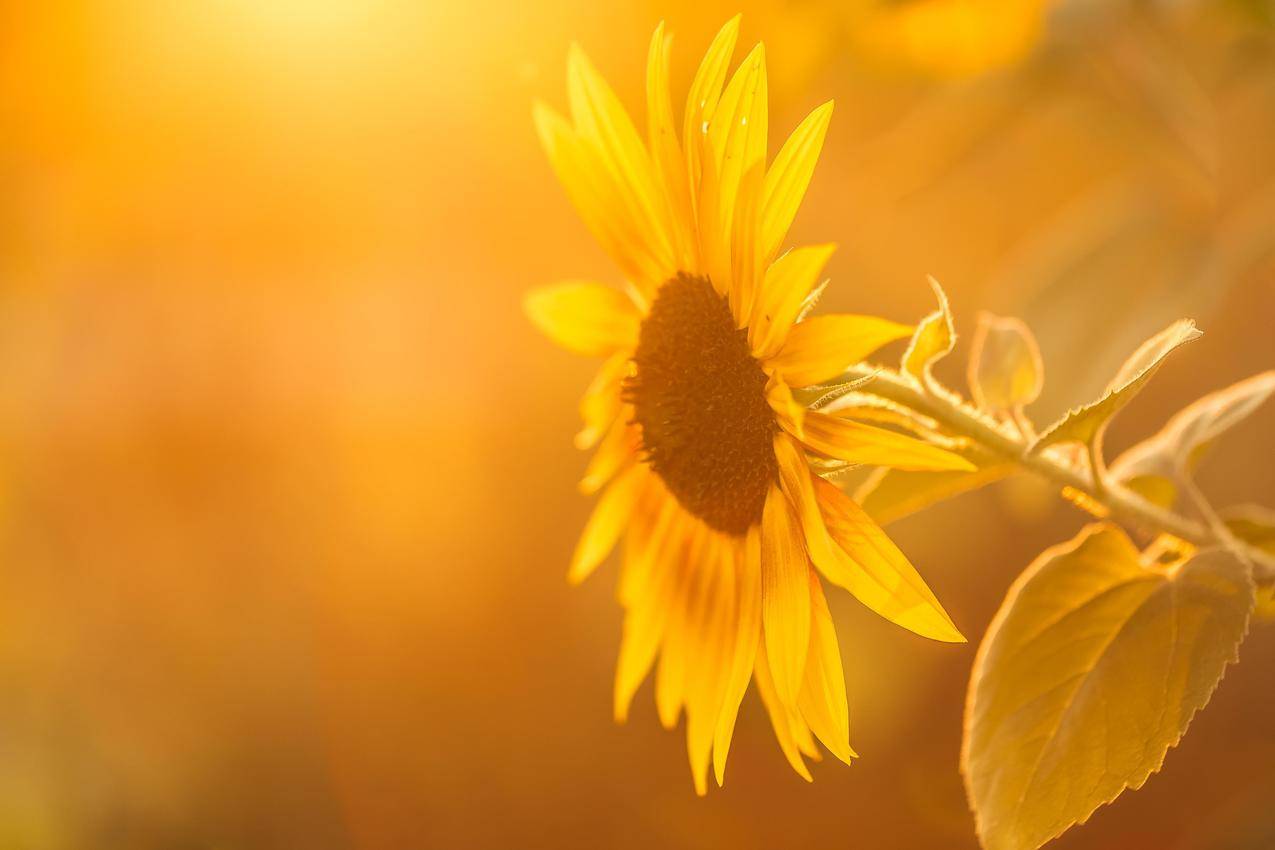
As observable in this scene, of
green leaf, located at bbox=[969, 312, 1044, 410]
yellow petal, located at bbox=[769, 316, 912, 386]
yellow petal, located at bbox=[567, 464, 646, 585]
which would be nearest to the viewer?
yellow petal, located at bbox=[769, 316, 912, 386]

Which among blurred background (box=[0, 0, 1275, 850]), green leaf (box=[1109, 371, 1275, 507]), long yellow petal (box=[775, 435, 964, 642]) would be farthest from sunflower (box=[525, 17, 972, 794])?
blurred background (box=[0, 0, 1275, 850])

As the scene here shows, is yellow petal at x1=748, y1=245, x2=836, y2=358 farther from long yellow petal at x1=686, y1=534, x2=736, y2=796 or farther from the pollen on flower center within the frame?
long yellow petal at x1=686, y1=534, x2=736, y2=796

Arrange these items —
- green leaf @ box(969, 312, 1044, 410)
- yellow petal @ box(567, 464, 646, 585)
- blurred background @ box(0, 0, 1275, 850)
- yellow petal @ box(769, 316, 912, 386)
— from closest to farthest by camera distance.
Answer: yellow petal @ box(769, 316, 912, 386)
green leaf @ box(969, 312, 1044, 410)
yellow petal @ box(567, 464, 646, 585)
blurred background @ box(0, 0, 1275, 850)

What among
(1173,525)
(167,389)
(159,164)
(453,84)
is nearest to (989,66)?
(1173,525)

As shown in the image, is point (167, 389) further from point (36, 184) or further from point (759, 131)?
point (759, 131)

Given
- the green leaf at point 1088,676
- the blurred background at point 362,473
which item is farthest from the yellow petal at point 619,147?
the blurred background at point 362,473
